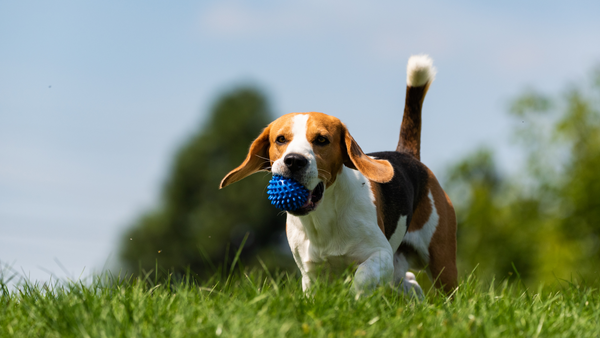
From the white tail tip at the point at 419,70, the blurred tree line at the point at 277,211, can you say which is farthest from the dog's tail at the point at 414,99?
the blurred tree line at the point at 277,211

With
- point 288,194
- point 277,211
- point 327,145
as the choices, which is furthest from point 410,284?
point 277,211

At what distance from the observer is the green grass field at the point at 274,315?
9.55 feet

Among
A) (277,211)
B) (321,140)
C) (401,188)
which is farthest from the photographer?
(277,211)

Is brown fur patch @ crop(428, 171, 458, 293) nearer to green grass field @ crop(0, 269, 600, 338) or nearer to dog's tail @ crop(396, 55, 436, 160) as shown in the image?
dog's tail @ crop(396, 55, 436, 160)

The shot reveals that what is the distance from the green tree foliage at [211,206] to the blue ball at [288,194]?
1917cm

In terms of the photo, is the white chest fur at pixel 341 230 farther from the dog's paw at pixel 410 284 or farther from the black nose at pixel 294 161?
the dog's paw at pixel 410 284

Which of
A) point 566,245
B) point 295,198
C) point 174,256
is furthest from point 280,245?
point 295,198

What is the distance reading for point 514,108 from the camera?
30.3 m

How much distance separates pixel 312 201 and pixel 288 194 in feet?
1.00

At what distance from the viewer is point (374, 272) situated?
14.0 ft

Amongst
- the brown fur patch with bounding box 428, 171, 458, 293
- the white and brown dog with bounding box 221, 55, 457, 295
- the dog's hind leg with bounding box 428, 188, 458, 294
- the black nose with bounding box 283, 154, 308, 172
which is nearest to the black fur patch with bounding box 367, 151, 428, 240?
the white and brown dog with bounding box 221, 55, 457, 295

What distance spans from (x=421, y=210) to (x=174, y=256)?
20.5 m

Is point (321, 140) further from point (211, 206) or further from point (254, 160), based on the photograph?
point (211, 206)

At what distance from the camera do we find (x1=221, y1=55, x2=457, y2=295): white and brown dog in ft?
13.8
